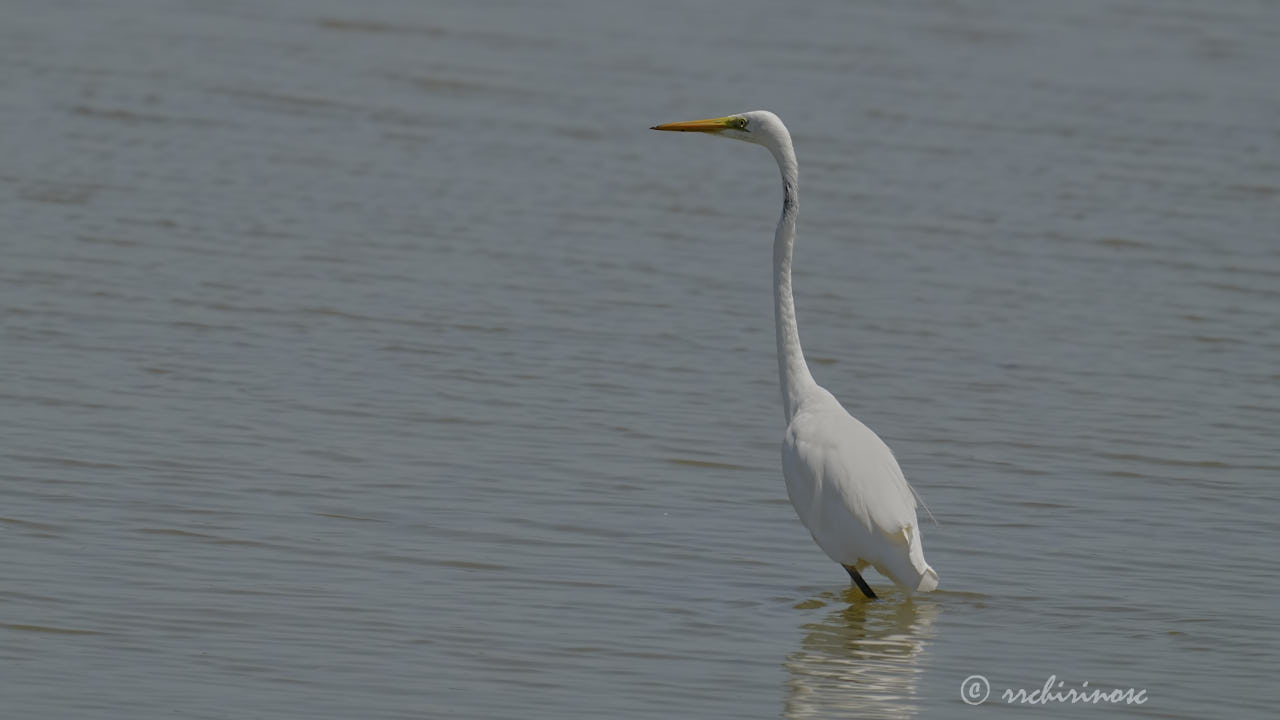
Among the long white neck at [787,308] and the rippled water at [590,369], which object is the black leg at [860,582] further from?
the long white neck at [787,308]

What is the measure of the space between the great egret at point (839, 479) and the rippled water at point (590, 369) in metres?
0.21

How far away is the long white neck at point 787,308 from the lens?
675 cm

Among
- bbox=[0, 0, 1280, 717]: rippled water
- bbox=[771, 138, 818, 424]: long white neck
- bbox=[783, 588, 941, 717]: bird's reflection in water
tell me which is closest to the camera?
bbox=[783, 588, 941, 717]: bird's reflection in water

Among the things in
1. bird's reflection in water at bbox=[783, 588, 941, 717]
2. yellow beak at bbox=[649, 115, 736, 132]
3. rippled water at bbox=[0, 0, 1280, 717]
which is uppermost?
yellow beak at bbox=[649, 115, 736, 132]


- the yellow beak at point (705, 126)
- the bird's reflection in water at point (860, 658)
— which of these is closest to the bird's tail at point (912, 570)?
the bird's reflection in water at point (860, 658)

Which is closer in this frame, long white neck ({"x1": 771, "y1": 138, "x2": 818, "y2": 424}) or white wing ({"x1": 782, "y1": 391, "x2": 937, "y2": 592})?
white wing ({"x1": 782, "y1": 391, "x2": 937, "y2": 592})

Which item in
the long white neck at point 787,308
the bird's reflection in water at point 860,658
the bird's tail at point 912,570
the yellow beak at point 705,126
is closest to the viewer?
the bird's reflection in water at point 860,658

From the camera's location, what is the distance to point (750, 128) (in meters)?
6.96

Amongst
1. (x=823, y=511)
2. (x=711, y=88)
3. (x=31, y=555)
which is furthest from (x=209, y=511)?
(x=711, y=88)

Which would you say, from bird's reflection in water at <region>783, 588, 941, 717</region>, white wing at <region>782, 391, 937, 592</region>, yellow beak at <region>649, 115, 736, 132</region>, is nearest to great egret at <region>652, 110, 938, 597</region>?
white wing at <region>782, 391, 937, 592</region>

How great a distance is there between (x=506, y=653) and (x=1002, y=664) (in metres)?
1.48

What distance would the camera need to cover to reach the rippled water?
552 centimetres

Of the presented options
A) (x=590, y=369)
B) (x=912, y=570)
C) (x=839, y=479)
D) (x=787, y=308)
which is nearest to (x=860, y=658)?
(x=912, y=570)

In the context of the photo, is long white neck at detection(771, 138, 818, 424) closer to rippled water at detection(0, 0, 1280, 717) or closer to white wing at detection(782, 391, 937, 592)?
white wing at detection(782, 391, 937, 592)
